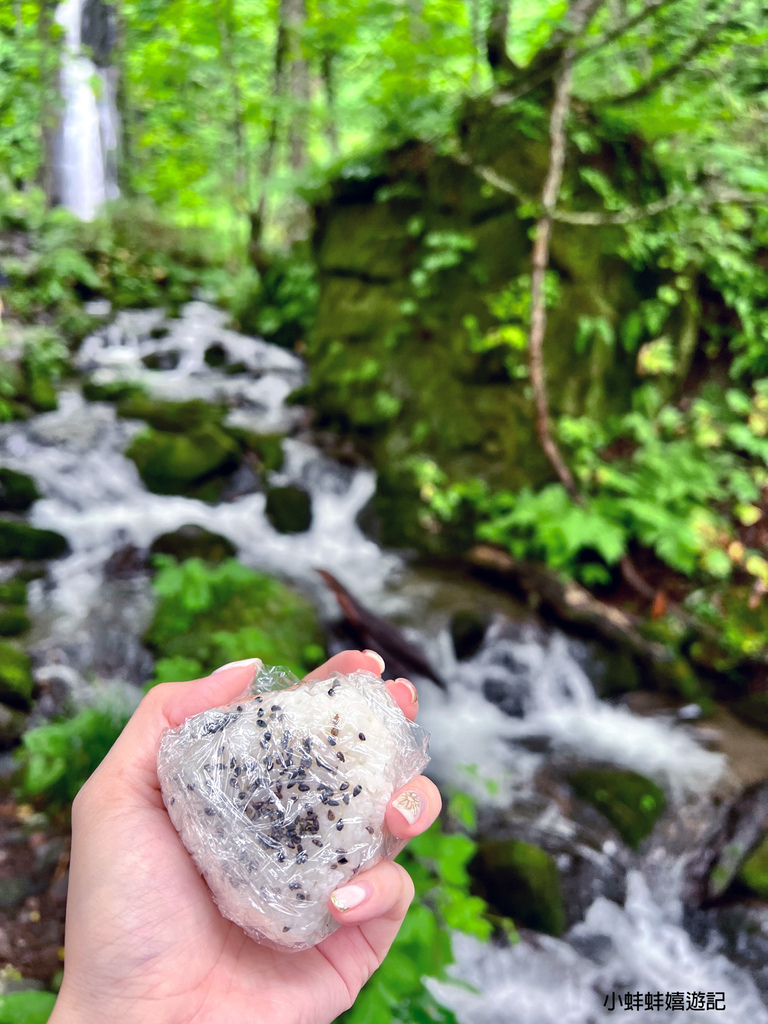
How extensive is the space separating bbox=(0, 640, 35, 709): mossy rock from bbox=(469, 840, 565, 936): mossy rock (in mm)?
3048

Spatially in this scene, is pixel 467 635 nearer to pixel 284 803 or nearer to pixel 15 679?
pixel 15 679

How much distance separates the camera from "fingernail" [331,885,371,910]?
52.7 inches

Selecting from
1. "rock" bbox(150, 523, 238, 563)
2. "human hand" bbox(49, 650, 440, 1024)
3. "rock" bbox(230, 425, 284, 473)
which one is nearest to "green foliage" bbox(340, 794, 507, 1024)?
"human hand" bbox(49, 650, 440, 1024)

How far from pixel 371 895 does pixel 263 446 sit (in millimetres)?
6137

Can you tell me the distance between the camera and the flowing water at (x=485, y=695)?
10.5ft

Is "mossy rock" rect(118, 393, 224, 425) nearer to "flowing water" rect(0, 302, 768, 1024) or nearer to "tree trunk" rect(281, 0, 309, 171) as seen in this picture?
"flowing water" rect(0, 302, 768, 1024)

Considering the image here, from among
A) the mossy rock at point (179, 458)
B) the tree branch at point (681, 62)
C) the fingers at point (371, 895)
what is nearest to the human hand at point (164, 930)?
the fingers at point (371, 895)

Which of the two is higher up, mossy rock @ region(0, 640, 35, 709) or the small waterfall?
the small waterfall

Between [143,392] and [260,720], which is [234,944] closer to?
[260,720]

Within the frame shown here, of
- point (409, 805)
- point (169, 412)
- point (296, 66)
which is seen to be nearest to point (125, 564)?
point (169, 412)

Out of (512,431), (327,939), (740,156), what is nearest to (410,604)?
(512,431)

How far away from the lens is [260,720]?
1517mm

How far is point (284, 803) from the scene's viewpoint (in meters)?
1.42

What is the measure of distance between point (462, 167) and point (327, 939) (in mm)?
6655
